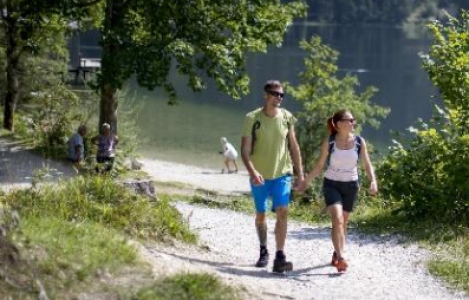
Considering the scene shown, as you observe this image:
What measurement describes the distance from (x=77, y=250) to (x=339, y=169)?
2.98 meters

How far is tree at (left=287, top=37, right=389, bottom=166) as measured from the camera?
31641 mm

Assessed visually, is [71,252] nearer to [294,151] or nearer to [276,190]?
[276,190]

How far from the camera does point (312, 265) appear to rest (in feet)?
28.4

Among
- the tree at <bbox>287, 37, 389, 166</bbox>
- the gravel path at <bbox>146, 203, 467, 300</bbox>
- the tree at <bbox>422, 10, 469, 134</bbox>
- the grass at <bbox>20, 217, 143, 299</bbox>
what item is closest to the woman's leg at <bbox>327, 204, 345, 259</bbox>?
the gravel path at <bbox>146, 203, 467, 300</bbox>

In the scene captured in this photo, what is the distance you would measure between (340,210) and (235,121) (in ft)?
149

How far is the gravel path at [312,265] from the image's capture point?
24.0 feet

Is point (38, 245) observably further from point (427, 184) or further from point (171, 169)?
point (171, 169)

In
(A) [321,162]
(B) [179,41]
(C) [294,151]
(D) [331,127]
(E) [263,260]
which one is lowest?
(E) [263,260]

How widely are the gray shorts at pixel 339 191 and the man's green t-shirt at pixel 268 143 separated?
0.58m

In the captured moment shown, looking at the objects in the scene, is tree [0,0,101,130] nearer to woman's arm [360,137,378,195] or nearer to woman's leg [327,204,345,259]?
woman's arm [360,137,378,195]

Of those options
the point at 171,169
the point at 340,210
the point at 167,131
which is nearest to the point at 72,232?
the point at 340,210

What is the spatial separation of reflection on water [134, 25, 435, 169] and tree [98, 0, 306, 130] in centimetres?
1793

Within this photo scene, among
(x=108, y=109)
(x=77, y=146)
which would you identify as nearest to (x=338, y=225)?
(x=77, y=146)

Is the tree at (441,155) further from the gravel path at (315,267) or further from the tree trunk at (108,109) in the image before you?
the tree trunk at (108,109)
